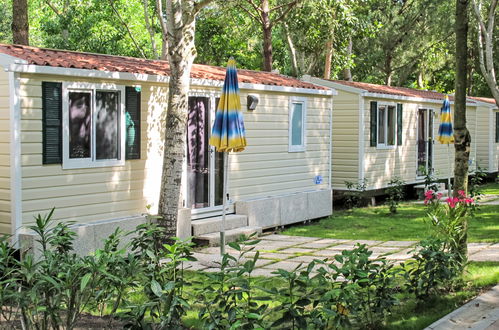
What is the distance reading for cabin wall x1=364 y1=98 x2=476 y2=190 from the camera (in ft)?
55.1

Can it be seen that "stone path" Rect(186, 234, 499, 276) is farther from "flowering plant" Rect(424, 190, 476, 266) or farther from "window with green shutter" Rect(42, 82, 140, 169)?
"window with green shutter" Rect(42, 82, 140, 169)

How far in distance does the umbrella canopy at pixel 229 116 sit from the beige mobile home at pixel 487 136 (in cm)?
1752

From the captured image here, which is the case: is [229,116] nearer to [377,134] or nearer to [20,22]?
[20,22]

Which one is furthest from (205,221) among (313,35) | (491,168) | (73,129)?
(491,168)

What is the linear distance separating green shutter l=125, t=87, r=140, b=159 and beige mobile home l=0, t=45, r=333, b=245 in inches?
0.6

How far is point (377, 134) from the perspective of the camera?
17.1 metres

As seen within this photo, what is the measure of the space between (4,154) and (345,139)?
32.9 ft

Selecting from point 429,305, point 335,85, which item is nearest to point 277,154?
point 335,85

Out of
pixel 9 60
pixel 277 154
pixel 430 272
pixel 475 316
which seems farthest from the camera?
pixel 277 154

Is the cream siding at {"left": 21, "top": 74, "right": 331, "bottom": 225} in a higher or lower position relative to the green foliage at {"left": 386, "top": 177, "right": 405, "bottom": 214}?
higher

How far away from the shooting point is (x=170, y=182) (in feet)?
30.5

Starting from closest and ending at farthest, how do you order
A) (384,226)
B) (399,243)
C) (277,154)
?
(399,243) → (277,154) → (384,226)

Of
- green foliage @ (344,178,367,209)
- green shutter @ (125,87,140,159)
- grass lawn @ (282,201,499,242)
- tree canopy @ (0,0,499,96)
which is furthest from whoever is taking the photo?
tree canopy @ (0,0,499,96)

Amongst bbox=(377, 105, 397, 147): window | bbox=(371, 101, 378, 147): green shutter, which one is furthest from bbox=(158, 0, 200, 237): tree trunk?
bbox=(377, 105, 397, 147): window
